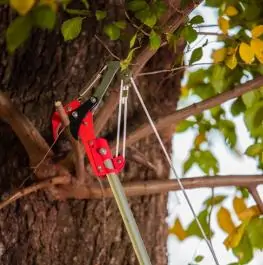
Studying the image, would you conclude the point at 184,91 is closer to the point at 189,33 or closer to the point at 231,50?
the point at 231,50

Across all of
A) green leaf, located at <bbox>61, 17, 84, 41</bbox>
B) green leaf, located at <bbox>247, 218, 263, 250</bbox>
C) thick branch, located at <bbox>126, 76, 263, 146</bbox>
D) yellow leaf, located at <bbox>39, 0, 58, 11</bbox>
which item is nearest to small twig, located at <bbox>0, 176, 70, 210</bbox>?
thick branch, located at <bbox>126, 76, 263, 146</bbox>

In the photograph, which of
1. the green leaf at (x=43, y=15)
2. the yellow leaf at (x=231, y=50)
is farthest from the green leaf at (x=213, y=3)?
the green leaf at (x=43, y=15)

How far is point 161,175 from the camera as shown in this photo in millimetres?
1202

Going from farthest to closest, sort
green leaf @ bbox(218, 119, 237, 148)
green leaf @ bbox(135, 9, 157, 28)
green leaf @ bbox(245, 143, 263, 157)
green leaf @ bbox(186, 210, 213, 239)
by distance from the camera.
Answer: green leaf @ bbox(218, 119, 237, 148), green leaf @ bbox(186, 210, 213, 239), green leaf @ bbox(245, 143, 263, 157), green leaf @ bbox(135, 9, 157, 28)

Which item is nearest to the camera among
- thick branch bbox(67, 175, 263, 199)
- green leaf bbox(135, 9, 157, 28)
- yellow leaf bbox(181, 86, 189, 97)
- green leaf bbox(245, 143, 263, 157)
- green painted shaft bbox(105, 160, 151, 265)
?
green painted shaft bbox(105, 160, 151, 265)

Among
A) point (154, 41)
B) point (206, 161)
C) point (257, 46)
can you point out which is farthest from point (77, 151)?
point (206, 161)

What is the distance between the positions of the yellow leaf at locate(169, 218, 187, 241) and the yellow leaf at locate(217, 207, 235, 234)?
19 cm

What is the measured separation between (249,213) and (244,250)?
8 cm

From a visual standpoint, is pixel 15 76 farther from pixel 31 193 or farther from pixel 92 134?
pixel 92 134

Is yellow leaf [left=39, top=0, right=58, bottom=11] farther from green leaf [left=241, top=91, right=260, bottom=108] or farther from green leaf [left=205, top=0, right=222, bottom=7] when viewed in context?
green leaf [left=241, top=91, right=260, bottom=108]

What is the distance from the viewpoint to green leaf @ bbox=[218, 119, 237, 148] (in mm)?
1428

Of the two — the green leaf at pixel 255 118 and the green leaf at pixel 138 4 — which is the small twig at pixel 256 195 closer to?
the green leaf at pixel 255 118

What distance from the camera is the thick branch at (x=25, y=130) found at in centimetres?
101

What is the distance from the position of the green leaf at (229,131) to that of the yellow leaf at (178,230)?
0.69ft
